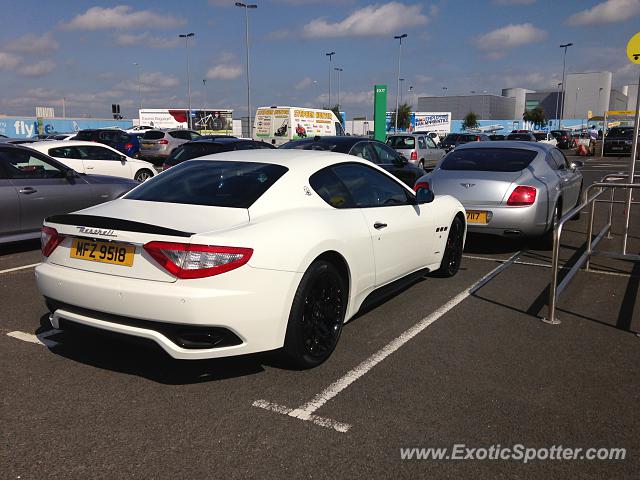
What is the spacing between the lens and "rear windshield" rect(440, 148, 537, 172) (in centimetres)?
775

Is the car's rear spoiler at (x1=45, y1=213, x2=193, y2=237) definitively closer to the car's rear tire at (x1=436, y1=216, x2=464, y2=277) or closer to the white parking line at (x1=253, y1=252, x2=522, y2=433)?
the white parking line at (x1=253, y1=252, x2=522, y2=433)

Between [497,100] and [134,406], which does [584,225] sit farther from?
[497,100]

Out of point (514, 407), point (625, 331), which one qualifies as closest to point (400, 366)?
point (514, 407)

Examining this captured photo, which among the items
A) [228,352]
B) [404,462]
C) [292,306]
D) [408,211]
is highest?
[408,211]

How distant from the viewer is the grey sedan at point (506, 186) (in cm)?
714

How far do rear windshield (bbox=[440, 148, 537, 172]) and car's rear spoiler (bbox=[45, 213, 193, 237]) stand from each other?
5561 mm

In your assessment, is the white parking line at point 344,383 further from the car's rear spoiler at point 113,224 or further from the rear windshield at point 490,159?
the rear windshield at point 490,159

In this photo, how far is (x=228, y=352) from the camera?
10.8ft

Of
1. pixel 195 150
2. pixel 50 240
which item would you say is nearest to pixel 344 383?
pixel 50 240

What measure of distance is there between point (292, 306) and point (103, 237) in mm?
1216

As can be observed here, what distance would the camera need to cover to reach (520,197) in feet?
23.4

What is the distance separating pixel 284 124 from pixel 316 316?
23.0 m

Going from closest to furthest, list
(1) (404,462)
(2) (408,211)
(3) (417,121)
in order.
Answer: (1) (404,462), (2) (408,211), (3) (417,121)

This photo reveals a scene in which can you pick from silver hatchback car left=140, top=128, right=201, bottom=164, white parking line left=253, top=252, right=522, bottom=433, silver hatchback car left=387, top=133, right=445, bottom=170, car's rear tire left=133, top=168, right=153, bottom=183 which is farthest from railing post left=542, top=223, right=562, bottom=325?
silver hatchback car left=140, top=128, right=201, bottom=164
